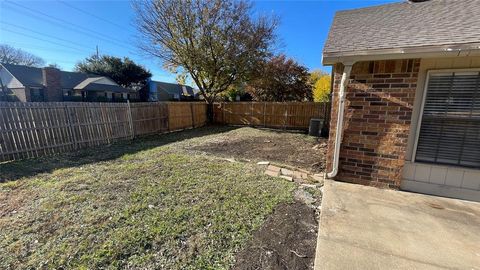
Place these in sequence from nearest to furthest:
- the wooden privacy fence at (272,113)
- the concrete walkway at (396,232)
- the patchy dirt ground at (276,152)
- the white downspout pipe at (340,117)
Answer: the concrete walkway at (396,232) < the white downspout pipe at (340,117) < the patchy dirt ground at (276,152) < the wooden privacy fence at (272,113)

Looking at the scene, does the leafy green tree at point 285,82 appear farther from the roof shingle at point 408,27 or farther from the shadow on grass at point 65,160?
the roof shingle at point 408,27

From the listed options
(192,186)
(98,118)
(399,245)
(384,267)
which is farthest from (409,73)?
(98,118)

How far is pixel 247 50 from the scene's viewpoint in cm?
1312

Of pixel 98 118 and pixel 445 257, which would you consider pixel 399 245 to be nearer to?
pixel 445 257

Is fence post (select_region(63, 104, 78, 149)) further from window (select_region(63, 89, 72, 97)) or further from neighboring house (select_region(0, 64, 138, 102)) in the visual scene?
window (select_region(63, 89, 72, 97))

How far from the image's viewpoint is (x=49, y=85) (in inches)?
794

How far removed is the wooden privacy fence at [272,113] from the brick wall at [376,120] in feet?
30.5

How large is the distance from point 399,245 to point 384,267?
0.43 m

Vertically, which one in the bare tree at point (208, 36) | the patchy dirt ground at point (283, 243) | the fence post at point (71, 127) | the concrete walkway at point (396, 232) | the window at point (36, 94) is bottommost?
the patchy dirt ground at point (283, 243)

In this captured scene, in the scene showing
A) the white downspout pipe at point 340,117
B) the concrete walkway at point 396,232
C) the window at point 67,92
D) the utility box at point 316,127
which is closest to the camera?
the concrete walkway at point 396,232

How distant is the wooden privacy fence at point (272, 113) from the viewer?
1262 centimetres

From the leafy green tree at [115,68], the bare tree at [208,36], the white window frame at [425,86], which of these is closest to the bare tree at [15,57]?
the leafy green tree at [115,68]

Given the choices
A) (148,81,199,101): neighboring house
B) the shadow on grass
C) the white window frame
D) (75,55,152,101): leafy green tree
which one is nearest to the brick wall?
the white window frame

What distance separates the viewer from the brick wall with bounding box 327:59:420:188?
309cm
